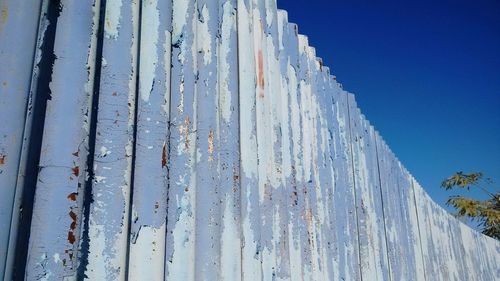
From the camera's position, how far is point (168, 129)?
3.64ft

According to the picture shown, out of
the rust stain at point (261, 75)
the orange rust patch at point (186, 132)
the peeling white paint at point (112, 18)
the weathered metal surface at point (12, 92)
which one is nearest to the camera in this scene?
the weathered metal surface at point (12, 92)

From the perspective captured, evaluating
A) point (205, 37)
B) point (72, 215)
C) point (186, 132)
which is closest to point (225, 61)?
point (205, 37)

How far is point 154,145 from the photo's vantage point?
3.45ft

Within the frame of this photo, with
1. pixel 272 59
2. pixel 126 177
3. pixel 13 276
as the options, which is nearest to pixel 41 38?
pixel 126 177

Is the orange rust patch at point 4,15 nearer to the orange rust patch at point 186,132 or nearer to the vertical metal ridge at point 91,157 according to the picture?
the vertical metal ridge at point 91,157

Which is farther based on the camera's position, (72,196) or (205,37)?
(205,37)

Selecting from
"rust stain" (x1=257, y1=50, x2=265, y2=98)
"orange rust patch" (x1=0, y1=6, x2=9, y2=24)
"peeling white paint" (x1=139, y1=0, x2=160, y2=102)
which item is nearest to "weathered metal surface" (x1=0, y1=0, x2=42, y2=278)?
"orange rust patch" (x1=0, y1=6, x2=9, y2=24)

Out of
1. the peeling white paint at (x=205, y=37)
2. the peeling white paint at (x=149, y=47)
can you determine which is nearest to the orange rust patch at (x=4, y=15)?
the peeling white paint at (x=149, y=47)

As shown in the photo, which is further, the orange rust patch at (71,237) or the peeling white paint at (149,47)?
the peeling white paint at (149,47)

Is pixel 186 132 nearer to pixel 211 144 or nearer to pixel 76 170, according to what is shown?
pixel 211 144

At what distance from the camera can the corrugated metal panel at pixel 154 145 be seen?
0.85 m

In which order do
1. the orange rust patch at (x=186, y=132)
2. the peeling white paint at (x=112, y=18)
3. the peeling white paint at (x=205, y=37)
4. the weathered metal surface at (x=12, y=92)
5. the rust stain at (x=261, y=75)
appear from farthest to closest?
the rust stain at (x=261, y=75)
the peeling white paint at (x=205, y=37)
the orange rust patch at (x=186, y=132)
the peeling white paint at (x=112, y=18)
the weathered metal surface at (x=12, y=92)

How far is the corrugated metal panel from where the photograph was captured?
85 centimetres

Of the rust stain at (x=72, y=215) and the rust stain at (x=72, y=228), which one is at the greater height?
the rust stain at (x=72, y=215)
